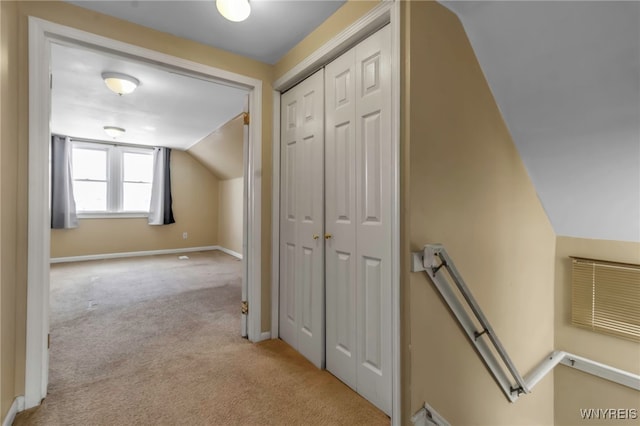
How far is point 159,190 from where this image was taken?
243 inches

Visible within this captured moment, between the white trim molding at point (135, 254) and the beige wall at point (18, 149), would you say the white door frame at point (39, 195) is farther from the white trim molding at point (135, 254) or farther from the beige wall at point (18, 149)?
the white trim molding at point (135, 254)

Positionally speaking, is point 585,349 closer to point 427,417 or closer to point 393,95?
point 427,417

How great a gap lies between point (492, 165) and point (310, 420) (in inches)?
71.5

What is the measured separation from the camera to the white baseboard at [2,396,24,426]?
1434 millimetres

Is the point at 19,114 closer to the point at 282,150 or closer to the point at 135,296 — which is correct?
the point at 282,150

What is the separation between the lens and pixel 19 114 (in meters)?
1.56

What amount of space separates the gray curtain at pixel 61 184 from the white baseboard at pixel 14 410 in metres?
4.73

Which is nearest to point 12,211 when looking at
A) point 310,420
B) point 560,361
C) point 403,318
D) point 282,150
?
point 282,150

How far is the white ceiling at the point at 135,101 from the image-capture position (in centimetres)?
255

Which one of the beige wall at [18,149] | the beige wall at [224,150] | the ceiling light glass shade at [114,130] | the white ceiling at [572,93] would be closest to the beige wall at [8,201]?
the beige wall at [18,149]

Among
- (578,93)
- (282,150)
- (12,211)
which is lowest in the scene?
(12,211)

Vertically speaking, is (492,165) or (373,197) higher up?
(492,165)

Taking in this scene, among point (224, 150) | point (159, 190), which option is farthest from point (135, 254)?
point (224, 150)

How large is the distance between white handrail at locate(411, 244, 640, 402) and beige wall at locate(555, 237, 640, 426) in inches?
2.5
